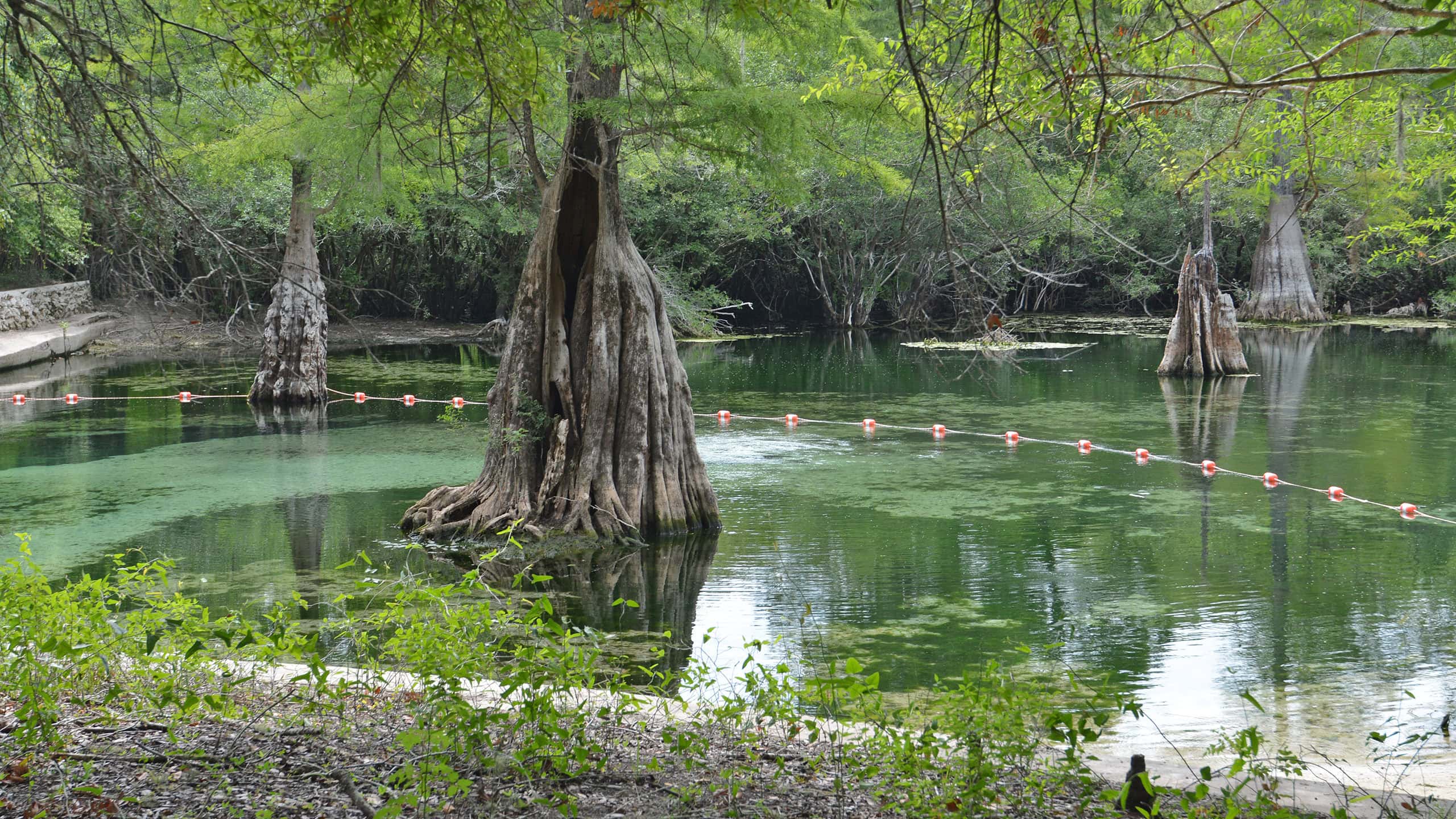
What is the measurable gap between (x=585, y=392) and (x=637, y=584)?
1.85 metres

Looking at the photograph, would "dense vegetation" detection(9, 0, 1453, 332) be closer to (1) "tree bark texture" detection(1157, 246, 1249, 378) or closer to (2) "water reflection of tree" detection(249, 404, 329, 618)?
(2) "water reflection of tree" detection(249, 404, 329, 618)

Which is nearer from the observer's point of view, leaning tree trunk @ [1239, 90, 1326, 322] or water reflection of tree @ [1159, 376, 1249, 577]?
water reflection of tree @ [1159, 376, 1249, 577]

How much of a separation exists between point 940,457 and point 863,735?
990cm

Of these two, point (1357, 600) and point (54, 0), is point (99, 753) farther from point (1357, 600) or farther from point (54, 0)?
point (54, 0)

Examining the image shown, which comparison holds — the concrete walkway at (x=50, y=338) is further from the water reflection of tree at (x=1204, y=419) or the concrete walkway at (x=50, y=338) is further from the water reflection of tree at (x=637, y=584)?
the water reflection of tree at (x=1204, y=419)

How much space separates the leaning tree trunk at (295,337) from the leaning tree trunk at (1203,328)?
1322 cm

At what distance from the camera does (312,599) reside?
8422 millimetres

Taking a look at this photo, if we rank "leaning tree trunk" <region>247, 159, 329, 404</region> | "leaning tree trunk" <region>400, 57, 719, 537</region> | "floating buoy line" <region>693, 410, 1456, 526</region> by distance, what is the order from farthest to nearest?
"leaning tree trunk" <region>247, 159, 329, 404</region>
"floating buoy line" <region>693, 410, 1456, 526</region>
"leaning tree trunk" <region>400, 57, 719, 537</region>

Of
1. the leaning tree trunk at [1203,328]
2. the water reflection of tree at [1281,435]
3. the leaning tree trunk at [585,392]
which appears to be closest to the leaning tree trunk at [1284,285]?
the water reflection of tree at [1281,435]

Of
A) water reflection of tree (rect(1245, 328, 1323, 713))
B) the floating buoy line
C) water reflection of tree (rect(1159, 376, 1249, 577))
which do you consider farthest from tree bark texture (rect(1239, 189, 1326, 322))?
the floating buoy line

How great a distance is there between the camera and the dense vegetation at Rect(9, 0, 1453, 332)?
538 cm

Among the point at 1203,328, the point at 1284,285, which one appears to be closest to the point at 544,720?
the point at 1203,328

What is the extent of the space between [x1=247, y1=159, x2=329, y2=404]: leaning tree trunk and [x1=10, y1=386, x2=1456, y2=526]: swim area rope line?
1.12 metres

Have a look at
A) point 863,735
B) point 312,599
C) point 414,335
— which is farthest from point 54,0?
point 414,335
